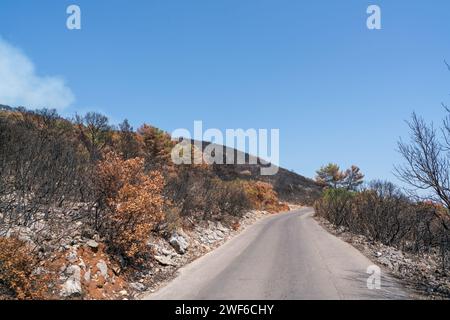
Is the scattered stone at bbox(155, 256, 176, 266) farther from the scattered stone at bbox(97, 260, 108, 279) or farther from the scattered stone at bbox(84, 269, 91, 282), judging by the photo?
the scattered stone at bbox(84, 269, 91, 282)

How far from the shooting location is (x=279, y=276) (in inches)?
406

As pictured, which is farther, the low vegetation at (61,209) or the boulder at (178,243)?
the boulder at (178,243)

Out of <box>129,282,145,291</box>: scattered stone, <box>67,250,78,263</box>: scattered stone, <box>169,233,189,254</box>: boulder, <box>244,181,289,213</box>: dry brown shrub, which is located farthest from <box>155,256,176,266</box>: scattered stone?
<box>244,181,289,213</box>: dry brown shrub

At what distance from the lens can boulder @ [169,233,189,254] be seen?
14234mm

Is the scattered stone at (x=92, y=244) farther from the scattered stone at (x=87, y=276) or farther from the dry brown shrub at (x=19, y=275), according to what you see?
the dry brown shrub at (x=19, y=275)

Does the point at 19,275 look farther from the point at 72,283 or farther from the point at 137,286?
the point at 137,286

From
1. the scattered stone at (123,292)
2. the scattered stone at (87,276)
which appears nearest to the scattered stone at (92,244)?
the scattered stone at (87,276)

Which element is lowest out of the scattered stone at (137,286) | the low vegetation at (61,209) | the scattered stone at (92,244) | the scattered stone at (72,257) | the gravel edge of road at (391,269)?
the scattered stone at (137,286)

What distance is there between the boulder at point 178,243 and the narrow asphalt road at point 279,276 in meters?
1.06

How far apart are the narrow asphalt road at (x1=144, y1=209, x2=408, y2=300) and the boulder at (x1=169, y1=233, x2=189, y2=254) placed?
1061 mm

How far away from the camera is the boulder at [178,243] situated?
14.2 meters
